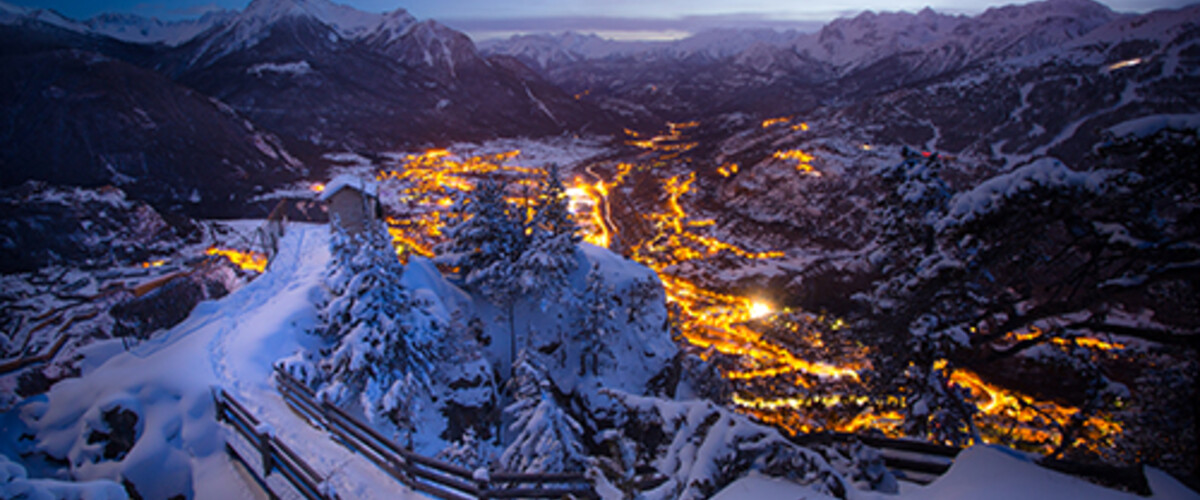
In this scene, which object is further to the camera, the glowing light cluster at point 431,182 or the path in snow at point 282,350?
the glowing light cluster at point 431,182

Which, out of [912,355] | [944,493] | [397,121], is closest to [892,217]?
[912,355]

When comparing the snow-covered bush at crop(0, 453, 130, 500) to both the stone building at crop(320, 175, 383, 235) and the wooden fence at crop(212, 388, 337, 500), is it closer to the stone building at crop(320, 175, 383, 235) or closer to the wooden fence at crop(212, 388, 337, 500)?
the wooden fence at crop(212, 388, 337, 500)

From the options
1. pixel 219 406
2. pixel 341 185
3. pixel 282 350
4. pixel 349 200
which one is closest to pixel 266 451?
pixel 219 406

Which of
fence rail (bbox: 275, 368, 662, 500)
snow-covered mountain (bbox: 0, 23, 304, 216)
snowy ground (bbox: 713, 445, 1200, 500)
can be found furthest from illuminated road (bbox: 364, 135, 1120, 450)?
snow-covered mountain (bbox: 0, 23, 304, 216)

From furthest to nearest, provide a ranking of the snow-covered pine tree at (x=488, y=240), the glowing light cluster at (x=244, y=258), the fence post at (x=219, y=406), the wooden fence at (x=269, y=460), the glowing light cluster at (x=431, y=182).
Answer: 1. the glowing light cluster at (x=431, y=182)
2. the glowing light cluster at (x=244, y=258)
3. the snow-covered pine tree at (x=488, y=240)
4. the fence post at (x=219, y=406)
5. the wooden fence at (x=269, y=460)

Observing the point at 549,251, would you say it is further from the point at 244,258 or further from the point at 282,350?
the point at 244,258

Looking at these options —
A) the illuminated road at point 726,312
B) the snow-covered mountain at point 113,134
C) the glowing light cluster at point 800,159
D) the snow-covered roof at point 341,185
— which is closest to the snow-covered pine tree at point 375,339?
the illuminated road at point 726,312

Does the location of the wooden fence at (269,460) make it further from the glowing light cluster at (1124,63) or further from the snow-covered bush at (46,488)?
the glowing light cluster at (1124,63)
